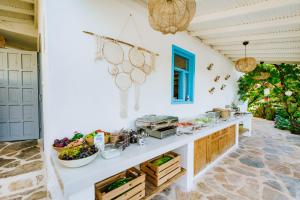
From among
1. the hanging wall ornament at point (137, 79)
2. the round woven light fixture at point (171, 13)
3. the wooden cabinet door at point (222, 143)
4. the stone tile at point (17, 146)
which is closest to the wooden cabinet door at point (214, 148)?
the wooden cabinet door at point (222, 143)

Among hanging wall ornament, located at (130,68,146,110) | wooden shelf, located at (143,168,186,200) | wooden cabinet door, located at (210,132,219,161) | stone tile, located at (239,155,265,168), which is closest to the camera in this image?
wooden shelf, located at (143,168,186,200)

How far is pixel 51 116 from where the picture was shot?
172 centimetres

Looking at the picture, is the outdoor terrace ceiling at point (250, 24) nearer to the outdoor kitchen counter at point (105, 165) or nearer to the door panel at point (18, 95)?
the outdoor kitchen counter at point (105, 165)

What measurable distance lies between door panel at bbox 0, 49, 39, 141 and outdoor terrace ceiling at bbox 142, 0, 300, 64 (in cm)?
386

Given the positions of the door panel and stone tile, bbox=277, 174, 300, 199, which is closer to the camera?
stone tile, bbox=277, 174, 300, 199

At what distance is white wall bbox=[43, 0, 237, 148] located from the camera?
173 centimetres

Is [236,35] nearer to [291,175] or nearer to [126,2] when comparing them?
[126,2]

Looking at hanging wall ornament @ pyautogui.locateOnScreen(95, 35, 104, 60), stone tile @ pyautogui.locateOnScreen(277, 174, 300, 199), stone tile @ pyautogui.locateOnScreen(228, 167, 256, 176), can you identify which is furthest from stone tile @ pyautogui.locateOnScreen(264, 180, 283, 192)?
hanging wall ornament @ pyautogui.locateOnScreen(95, 35, 104, 60)

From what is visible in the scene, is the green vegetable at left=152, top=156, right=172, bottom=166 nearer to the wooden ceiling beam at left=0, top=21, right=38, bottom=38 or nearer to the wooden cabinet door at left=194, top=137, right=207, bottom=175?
the wooden cabinet door at left=194, top=137, right=207, bottom=175

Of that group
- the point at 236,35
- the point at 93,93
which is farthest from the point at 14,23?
the point at 236,35

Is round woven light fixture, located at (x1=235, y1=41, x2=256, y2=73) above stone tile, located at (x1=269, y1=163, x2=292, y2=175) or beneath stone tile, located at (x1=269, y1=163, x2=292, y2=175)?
above

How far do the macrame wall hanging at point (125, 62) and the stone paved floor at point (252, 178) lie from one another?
5.61 ft

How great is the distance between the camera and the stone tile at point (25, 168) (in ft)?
9.00

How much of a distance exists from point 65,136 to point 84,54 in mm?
1008
